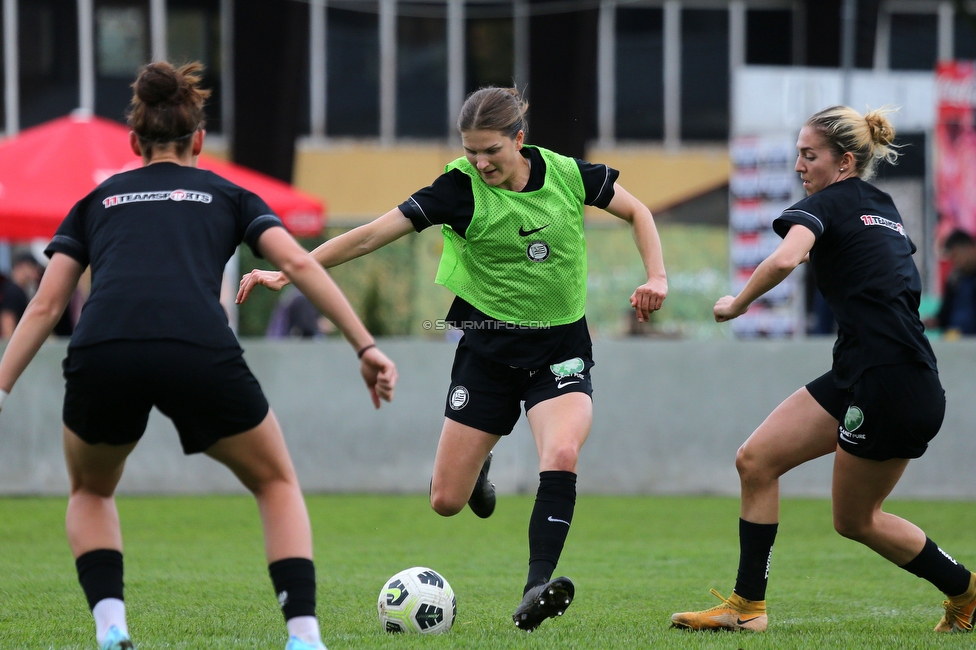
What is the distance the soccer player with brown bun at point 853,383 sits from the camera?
471cm

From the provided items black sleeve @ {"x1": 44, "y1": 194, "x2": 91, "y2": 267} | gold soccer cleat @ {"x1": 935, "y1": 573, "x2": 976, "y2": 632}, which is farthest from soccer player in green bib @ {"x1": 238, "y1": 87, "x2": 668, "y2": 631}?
gold soccer cleat @ {"x1": 935, "y1": 573, "x2": 976, "y2": 632}

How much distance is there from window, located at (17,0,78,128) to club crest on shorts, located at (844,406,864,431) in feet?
65.1

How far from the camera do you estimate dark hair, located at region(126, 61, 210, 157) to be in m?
3.82

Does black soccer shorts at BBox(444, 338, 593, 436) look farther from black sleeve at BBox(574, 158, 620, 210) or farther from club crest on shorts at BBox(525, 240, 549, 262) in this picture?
black sleeve at BBox(574, 158, 620, 210)

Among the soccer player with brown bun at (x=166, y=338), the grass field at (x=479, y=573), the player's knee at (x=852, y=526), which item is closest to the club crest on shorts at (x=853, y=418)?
the player's knee at (x=852, y=526)

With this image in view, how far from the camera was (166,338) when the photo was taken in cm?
366

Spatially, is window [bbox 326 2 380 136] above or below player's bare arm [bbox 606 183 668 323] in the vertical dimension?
above

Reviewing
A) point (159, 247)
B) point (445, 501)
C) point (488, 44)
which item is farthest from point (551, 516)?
point (488, 44)

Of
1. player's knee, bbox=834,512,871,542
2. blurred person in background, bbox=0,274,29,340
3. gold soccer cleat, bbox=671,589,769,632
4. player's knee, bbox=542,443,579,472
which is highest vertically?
player's knee, bbox=542,443,579,472

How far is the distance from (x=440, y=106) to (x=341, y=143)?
2015 millimetres

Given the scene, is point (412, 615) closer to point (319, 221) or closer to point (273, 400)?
point (273, 400)

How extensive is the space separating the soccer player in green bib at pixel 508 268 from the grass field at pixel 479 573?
77cm

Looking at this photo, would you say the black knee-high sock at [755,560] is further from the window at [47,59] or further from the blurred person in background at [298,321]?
the window at [47,59]

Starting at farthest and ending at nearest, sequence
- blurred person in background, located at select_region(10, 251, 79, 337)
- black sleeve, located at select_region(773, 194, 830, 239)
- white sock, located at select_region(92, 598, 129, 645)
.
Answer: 1. blurred person in background, located at select_region(10, 251, 79, 337)
2. black sleeve, located at select_region(773, 194, 830, 239)
3. white sock, located at select_region(92, 598, 129, 645)
